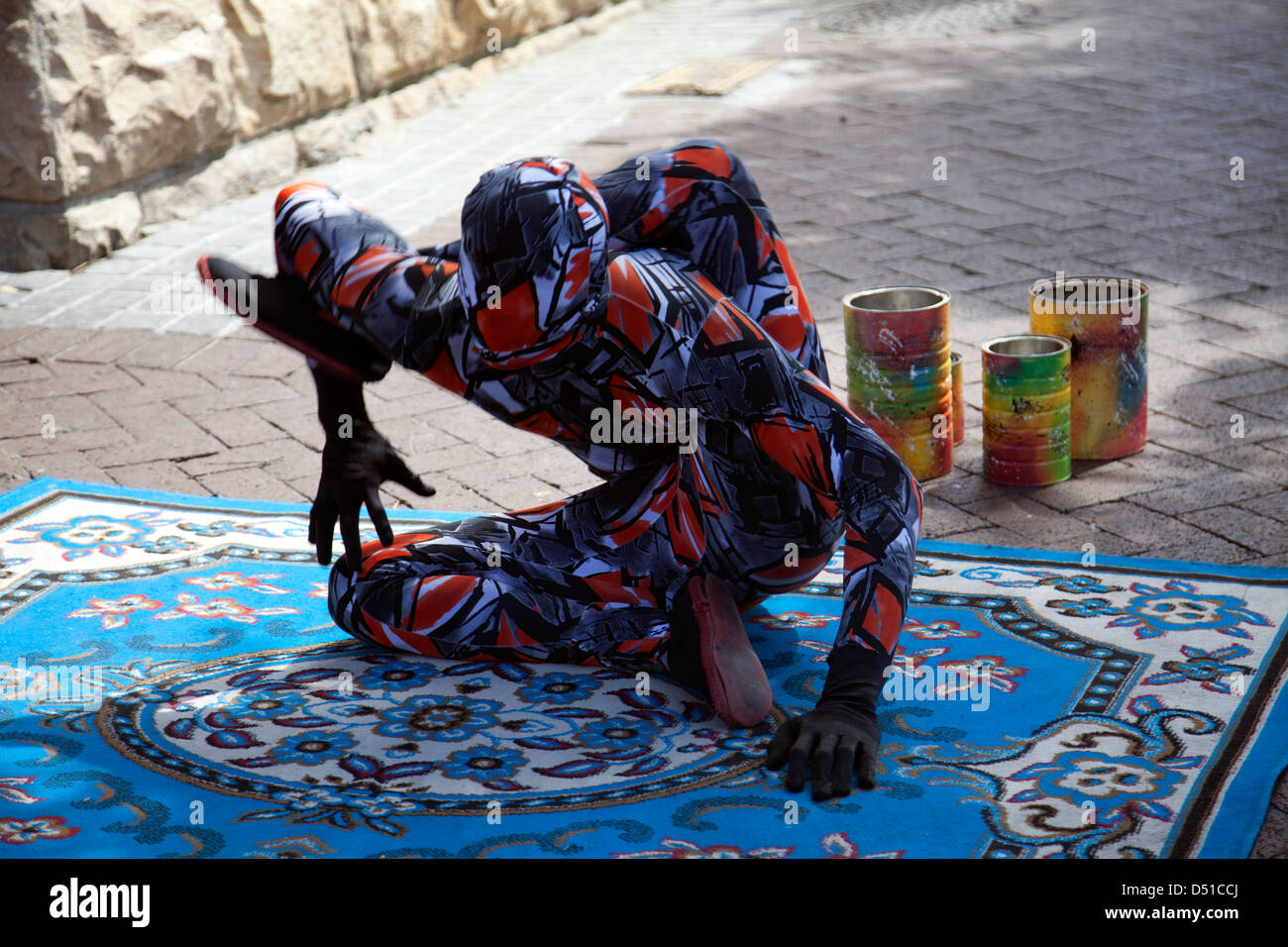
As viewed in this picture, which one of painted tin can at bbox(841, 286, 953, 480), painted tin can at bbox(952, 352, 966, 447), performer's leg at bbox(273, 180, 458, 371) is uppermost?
performer's leg at bbox(273, 180, 458, 371)

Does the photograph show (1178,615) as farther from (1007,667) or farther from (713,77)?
(713,77)

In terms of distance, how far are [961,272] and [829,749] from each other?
3.04m

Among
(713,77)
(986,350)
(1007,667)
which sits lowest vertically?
(1007,667)

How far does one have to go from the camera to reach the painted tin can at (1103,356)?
137 inches

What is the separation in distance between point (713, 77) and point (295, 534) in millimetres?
5644

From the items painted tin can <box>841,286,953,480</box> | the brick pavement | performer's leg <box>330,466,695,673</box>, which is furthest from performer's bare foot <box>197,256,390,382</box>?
painted tin can <box>841,286,953,480</box>

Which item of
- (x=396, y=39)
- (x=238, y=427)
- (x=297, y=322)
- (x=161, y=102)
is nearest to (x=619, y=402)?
(x=297, y=322)

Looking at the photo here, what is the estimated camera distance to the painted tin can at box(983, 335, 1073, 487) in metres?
3.35

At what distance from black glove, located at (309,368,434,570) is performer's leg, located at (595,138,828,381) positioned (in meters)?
0.57

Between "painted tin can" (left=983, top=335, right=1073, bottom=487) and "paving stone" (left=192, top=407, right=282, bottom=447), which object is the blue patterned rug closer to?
"painted tin can" (left=983, top=335, right=1073, bottom=487)

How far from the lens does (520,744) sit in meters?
2.40

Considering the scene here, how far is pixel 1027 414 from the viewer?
3371 mm
